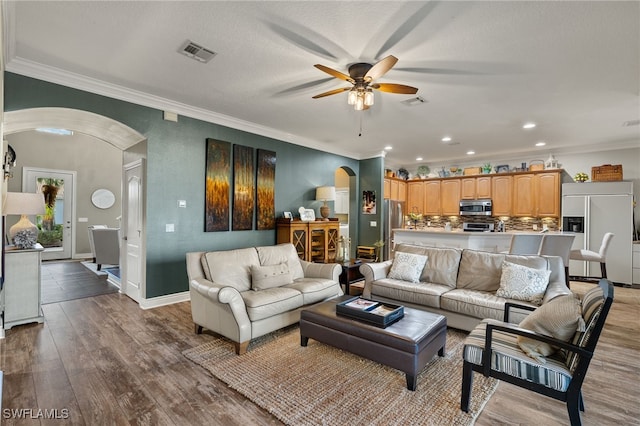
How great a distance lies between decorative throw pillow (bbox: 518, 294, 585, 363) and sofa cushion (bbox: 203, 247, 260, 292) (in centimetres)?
261

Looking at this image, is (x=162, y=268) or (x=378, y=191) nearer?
(x=162, y=268)

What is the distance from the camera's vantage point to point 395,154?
757 centimetres

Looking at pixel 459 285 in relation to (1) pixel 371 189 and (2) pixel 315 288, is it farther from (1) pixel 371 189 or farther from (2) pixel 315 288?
(1) pixel 371 189

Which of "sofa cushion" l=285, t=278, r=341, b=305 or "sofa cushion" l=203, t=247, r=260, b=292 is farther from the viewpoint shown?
"sofa cushion" l=285, t=278, r=341, b=305

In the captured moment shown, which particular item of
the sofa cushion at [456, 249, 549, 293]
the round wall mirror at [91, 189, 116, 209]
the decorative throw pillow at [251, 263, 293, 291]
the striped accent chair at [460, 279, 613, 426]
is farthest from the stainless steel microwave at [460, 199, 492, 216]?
the round wall mirror at [91, 189, 116, 209]

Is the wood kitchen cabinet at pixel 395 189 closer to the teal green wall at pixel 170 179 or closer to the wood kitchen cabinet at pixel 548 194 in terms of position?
the wood kitchen cabinet at pixel 548 194

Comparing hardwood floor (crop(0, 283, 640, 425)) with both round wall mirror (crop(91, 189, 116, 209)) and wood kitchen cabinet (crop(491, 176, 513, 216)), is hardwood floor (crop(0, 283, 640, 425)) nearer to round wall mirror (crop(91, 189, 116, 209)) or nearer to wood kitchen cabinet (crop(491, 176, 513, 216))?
wood kitchen cabinet (crop(491, 176, 513, 216))

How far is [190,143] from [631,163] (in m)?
8.13

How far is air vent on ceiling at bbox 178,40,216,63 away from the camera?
9.01 ft

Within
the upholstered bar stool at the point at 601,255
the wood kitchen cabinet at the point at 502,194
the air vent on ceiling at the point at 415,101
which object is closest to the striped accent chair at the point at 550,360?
the air vent on ceiling at the point at 415,101

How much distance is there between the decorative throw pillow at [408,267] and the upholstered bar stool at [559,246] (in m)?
2.28

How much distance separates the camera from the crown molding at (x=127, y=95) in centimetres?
312

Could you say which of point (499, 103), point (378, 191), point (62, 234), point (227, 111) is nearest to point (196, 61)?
point (227, 111)

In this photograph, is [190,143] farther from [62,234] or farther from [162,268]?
[62,234]
